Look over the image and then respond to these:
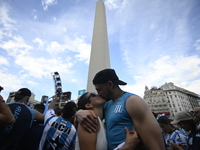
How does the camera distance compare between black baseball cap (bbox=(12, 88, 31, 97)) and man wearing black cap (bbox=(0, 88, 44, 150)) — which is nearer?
man wearing black cap (bbox=(0, 88, 44, 150))

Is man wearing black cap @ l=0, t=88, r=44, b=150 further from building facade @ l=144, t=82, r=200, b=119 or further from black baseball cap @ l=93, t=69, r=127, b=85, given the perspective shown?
building facade @ l=144, t=82, r=200, b=119

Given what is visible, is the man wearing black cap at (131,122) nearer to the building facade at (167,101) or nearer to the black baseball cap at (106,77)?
the black baseball cap at (106,77)

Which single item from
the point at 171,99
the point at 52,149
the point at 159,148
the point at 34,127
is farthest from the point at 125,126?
the point at 171,99

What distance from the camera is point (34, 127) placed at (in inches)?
85.0

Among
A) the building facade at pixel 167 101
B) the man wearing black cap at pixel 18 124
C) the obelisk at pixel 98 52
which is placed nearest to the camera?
the man wearing black cap at pixel 18 124

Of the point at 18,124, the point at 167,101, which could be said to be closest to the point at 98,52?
the point at 18,124

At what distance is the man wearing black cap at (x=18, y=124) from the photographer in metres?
1.62

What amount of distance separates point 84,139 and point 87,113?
0.21m

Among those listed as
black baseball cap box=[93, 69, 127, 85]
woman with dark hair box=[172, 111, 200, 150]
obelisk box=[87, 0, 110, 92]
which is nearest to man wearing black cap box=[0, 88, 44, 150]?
black baseball cap box=[93, 69, 127, 85]

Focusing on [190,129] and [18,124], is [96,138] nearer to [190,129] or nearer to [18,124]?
[18,124]

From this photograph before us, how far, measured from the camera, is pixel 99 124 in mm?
1052

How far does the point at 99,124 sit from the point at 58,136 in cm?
105

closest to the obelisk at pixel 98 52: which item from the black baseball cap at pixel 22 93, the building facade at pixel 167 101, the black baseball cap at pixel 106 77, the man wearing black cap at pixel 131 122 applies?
the black baseball cap at pixel 22 93

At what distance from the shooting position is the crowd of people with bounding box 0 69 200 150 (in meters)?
0.88
